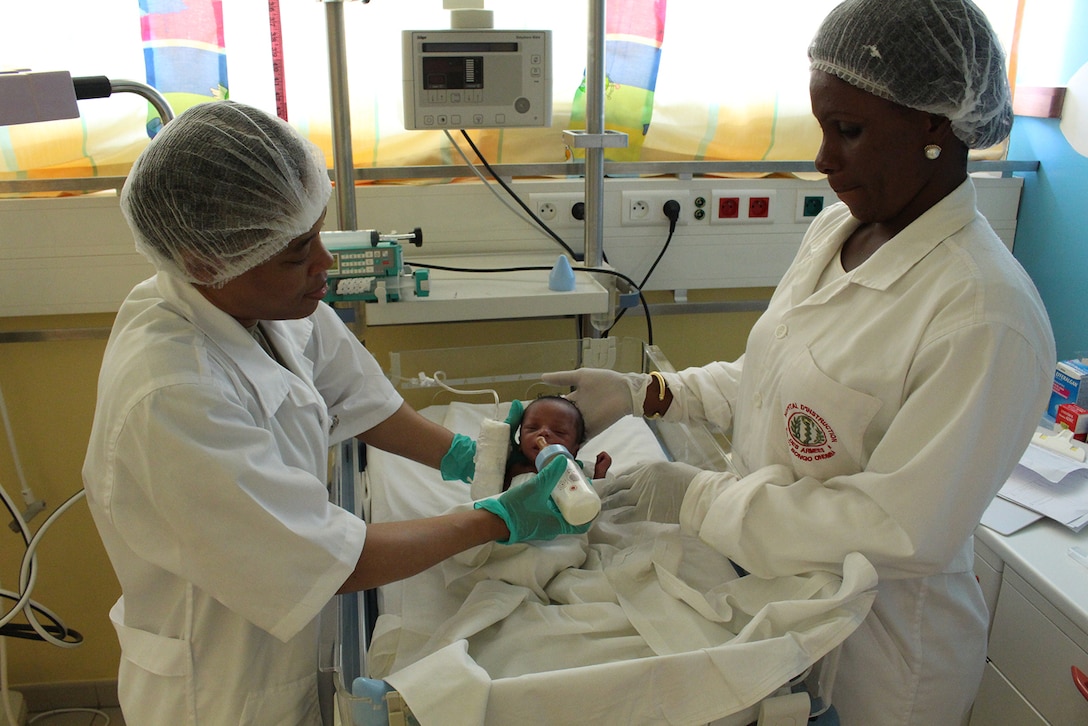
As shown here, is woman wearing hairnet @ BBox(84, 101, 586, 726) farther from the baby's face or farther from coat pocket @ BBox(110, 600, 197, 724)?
the baby's face

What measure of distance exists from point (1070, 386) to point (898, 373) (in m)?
1.09

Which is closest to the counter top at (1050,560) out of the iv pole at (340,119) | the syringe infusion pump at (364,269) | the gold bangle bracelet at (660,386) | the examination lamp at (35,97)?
the gold bangle bracelet at (660,386)

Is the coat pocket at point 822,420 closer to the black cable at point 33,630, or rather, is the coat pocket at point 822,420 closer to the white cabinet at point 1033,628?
the white cabinet at point 1033,628

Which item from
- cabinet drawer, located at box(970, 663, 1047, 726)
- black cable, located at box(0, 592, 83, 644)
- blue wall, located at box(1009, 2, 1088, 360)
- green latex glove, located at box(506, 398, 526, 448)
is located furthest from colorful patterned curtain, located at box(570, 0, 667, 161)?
black cable, located at box(0, 592, 83, 644)

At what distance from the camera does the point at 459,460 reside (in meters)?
1.61

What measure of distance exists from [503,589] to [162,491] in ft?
1.60

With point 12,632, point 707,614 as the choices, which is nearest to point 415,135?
point 707,614

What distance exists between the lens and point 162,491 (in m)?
0.99

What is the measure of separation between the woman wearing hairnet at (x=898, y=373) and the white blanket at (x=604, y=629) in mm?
83

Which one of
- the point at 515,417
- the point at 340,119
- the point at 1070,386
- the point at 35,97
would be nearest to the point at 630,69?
the point at 340,119

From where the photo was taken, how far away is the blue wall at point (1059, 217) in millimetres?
2156

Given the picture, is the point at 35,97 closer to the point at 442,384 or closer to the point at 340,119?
the point at 340,119

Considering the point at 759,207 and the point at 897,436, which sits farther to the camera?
the point at 759,207

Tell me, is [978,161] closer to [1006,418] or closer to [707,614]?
[1006,418]
